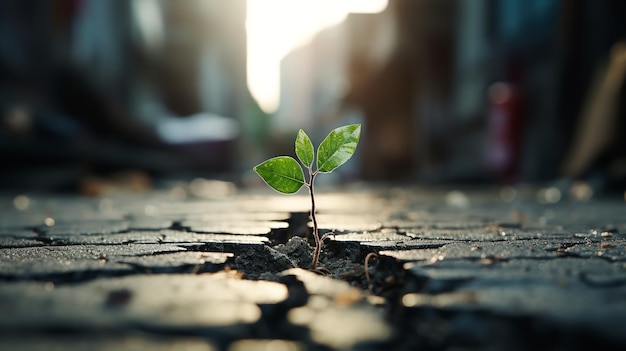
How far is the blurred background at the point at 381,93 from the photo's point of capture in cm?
631

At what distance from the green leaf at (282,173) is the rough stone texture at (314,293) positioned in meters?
0.24

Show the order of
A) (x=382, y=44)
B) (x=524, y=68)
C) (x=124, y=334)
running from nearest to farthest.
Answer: (x=124, y=334) → (x=524, y=68) → (x=382, y=44)

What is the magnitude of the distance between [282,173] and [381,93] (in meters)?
16.4

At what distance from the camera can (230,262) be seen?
4.91 ft

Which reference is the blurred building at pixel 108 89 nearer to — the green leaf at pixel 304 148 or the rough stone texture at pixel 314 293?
the rough stone texture at pixel 314 293

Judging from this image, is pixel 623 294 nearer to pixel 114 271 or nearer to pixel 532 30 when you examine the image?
pixel 114 271

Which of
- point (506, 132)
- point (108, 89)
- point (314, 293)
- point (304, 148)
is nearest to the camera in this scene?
point (314, 293)

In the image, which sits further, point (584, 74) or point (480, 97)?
point (480, 97)

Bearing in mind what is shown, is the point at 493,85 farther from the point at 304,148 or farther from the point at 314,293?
the point at 314,293

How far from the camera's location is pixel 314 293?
1.14 meters

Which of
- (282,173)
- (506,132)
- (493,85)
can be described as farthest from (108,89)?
(282,173)

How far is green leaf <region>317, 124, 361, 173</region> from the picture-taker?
1.42 metres

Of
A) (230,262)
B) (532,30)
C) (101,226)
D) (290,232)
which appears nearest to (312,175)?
(230,262)

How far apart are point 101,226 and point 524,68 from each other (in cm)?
699
